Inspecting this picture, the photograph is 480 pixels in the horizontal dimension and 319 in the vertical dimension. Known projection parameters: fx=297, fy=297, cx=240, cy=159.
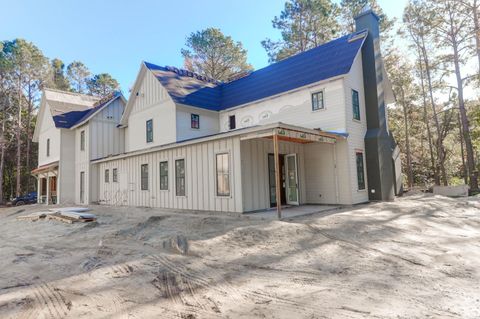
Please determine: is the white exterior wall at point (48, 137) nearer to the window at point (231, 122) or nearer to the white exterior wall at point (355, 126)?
the window at point (231, 122)

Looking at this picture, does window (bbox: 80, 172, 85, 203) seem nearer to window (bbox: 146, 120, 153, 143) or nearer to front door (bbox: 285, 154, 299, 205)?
window (bbox: 146, 120, 153, 143)

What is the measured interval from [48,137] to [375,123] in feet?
73.9

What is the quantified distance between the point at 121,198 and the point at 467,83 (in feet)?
77.9

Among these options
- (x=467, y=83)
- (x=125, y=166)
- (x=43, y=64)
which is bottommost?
(x=125, y=166)

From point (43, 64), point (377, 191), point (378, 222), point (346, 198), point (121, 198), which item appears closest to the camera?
point (378, 222)

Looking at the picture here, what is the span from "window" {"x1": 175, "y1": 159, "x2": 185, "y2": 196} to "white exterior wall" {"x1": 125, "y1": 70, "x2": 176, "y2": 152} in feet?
10.7

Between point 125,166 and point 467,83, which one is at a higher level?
point 467,83

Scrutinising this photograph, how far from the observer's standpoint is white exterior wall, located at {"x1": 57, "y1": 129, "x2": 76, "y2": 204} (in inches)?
781

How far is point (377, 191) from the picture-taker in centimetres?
1284

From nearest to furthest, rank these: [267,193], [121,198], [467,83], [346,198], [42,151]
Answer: [267,193]
[346,198]
[121,198]
[467,83]
[42,151]

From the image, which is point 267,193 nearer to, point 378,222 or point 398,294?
point 378,222

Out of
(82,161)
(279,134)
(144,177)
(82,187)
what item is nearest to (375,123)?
(279,134)

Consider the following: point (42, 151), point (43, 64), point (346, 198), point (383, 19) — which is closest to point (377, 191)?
point (346, 198)

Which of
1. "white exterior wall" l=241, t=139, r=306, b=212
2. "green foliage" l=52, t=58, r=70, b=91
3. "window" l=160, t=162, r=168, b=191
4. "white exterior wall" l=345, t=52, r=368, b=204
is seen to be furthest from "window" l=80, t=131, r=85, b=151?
"green foliage" l=52, t=58, r=70, b=91
